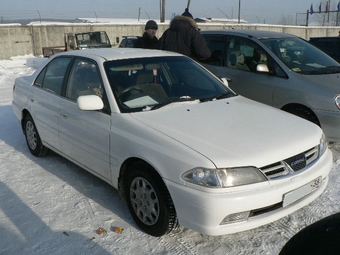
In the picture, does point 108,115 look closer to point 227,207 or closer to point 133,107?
point 133,107

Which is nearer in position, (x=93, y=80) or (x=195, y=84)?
(x=93, y=80)

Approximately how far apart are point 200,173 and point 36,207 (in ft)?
6.17

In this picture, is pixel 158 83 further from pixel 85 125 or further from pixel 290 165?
pixel 290 165

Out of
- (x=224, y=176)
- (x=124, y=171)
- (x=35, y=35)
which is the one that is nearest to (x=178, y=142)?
(x=224, y=176)

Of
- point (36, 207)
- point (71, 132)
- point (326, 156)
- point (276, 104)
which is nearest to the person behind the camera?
point (326, 156)

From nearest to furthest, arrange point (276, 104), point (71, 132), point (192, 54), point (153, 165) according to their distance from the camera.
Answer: point (153, 165)
point (71, 132)
point (276, 104)
point (192, 54)

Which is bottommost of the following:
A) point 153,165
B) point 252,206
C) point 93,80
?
point 252,206

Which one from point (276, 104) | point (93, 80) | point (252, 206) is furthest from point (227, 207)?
point (276, 104)

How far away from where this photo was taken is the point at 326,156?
10.9 feet

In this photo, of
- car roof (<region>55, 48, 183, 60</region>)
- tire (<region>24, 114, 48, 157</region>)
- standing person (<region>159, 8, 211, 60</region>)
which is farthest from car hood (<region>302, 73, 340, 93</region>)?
tire (<region>24, 114, 48, 157</region>)

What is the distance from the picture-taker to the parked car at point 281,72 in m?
4.85

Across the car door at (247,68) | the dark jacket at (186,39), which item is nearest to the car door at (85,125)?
the dark jacket at (186,39)

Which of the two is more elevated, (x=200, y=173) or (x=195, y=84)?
(x=195, y=84)

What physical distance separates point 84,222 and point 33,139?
2.11 metres
